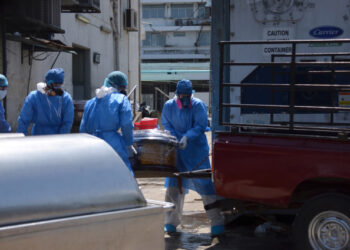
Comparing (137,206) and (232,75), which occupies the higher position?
(232,75)

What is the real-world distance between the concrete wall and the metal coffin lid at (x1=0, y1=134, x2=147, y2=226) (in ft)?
27.8

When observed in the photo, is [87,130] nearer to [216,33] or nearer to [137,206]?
[216,33]

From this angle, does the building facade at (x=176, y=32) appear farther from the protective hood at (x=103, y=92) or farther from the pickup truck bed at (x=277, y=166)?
the pickup truck bed at (x=277, y=166)

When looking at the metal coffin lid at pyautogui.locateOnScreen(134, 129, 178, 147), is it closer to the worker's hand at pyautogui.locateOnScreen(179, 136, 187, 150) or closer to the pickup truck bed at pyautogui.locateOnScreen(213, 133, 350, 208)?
the worker's hand at pyautogui.locateOnScreen(179, 136, 187, 150)

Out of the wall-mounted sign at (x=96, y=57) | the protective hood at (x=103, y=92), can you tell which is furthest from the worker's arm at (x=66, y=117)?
the wall-mounted sign at (x=96, y=57)

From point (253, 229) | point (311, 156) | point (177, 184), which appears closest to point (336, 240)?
point (311, 156)

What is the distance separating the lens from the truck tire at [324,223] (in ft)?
13.7

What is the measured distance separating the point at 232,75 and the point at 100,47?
12.9 m

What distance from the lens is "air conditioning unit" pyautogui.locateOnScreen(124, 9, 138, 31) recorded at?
67.6 feet

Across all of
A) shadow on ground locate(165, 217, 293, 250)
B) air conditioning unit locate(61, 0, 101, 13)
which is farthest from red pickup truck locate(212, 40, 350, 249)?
air conditioning unit locate(61, 0, 101, 13)

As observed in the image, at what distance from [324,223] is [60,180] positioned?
2.42 metres

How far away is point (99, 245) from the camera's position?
272 centimetres

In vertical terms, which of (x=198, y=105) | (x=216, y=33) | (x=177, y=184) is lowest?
(x=177, y=184)

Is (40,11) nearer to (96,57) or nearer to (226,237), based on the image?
(96,57)
